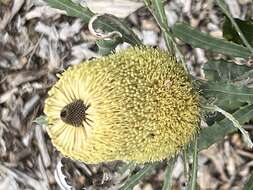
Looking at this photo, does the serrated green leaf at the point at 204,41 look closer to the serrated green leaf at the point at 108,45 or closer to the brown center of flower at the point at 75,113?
the serrated green leaf at the point at 108,45

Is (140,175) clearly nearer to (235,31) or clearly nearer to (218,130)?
(218,130)

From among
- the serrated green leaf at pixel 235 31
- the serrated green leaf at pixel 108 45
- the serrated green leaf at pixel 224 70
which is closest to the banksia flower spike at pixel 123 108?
the serrated green leaf at pixel 108 45

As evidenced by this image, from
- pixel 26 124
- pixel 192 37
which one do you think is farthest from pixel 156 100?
pixel 26 124

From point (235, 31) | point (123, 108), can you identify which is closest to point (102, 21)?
point (123, 108)

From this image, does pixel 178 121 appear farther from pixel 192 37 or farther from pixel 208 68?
pixel 208 68

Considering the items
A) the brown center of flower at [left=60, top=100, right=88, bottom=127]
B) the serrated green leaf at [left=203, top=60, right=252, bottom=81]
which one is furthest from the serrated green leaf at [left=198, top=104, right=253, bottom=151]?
the brown center of flower at [left=60, top=100, right=88, bottom=127]
